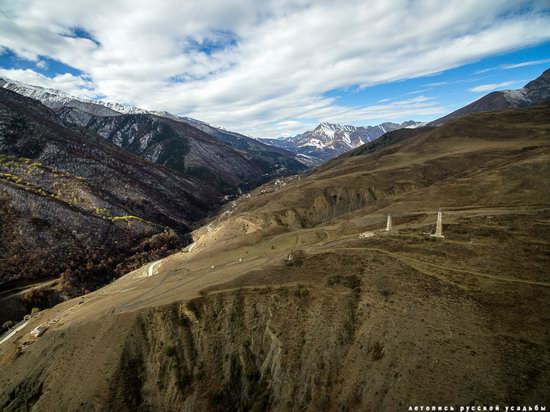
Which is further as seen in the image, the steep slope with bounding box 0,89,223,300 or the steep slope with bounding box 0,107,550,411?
the steep slope with bounding box 0,89,223,300

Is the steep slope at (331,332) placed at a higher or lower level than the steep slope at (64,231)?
Result: lower

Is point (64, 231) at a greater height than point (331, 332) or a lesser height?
greater

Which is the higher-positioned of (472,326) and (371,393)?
(472,326)

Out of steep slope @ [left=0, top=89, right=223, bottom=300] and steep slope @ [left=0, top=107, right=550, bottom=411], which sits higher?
steep slope @ [left=0, top=89, right=223, bottom=300]

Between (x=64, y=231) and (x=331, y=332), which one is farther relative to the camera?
(x=64, y=231)

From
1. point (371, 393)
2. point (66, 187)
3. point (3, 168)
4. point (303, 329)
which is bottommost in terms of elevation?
point (371, 393)

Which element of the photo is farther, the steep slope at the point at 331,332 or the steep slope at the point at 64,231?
the steep slope at the point at 64,231

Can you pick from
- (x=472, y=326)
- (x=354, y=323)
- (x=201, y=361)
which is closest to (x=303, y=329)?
(x=354, y=323)

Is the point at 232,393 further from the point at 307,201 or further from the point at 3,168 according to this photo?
the point at 3,168
